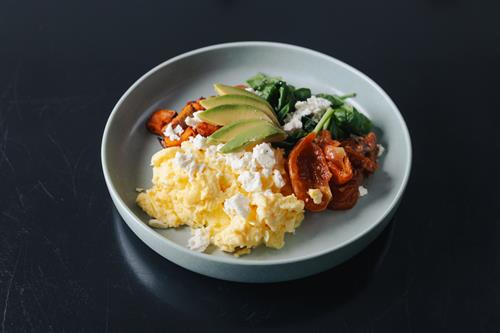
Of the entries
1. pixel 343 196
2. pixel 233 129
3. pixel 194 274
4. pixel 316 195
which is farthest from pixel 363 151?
pixel 194 274

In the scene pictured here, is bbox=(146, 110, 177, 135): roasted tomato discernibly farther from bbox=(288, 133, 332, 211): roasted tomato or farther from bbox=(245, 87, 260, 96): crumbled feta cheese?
bbox=(288, 133, 332, 211): roasted tomato

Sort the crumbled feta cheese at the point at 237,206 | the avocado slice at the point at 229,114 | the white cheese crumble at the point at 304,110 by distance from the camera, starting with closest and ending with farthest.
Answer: the crumbled feta cheese at the point at 237,206 → the avocado slice at the point at 229,114 → the white cheese crumble at the point at 304,110

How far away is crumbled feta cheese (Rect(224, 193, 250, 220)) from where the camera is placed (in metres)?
2.66

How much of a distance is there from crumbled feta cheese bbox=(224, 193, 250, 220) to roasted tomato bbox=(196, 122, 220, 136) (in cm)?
48

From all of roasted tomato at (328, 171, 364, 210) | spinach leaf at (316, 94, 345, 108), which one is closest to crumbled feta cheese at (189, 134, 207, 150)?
roasted tomato at (328, 171, 364, 210)

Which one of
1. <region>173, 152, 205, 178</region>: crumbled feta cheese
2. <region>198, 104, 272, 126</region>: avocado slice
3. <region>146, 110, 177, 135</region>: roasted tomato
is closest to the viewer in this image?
<region>173, 152, 205, 178</region>: crumbled feta cheese

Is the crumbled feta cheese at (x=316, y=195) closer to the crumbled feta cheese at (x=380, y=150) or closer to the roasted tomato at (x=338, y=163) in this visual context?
the roasted tomato at (x=338, y=163)

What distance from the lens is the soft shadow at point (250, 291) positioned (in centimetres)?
267

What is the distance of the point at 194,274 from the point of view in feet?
9.16

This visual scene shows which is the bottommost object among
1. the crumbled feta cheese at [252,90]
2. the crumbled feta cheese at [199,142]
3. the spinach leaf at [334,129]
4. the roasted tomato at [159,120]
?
the roasted tomato at [159,120]

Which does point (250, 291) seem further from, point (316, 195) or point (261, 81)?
point (261, 81)

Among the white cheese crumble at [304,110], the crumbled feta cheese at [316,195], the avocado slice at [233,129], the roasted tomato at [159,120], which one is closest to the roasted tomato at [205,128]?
the avocado slice at [233,129]

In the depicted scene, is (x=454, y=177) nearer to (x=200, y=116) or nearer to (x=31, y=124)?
(x=200, y=116)

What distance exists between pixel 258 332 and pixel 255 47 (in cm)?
164
